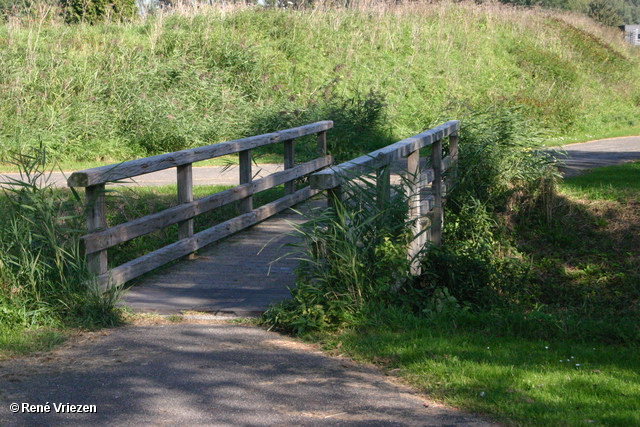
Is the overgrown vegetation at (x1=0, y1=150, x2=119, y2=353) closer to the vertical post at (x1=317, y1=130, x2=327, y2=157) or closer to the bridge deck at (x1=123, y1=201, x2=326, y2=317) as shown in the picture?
the bridge deck at (x1=123, y1=201, x2=326, y2=317)

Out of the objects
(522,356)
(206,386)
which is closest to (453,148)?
(522,356)

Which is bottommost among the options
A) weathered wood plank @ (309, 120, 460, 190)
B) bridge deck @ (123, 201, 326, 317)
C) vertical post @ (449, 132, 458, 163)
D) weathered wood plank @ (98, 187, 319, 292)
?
bridge deck @ (123, 201, 326, 317)

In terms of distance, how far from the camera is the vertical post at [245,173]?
8.88 metres

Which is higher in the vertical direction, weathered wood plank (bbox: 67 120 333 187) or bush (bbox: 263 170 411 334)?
weathered wood plank (bbox: 67 120 333 187)

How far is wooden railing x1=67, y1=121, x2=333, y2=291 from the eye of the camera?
5.93m

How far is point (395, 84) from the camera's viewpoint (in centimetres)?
2016

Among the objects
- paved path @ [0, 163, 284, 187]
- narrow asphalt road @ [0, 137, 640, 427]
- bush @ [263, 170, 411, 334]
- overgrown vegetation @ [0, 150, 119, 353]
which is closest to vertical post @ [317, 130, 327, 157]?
paved path @ [0, 163, 284, 187]

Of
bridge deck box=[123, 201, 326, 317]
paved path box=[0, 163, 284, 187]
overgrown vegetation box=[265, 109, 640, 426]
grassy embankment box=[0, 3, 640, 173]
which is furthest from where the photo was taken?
grassy embankment box=[0, 3, 640, 173]

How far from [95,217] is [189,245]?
1784mm

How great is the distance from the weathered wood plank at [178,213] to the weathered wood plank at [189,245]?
0.27 metres

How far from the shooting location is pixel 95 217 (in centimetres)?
596

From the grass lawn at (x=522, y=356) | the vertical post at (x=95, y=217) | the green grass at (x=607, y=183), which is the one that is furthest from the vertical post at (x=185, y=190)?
the green grass at (x=607, y=183)

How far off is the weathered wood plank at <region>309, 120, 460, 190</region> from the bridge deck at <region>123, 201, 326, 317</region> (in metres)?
0.53

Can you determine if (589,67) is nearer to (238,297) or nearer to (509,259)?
(509,259)
